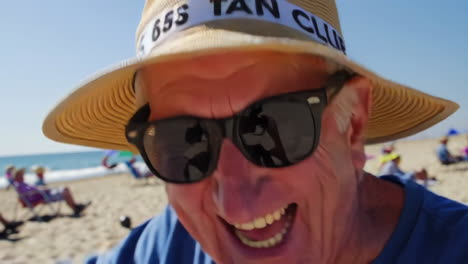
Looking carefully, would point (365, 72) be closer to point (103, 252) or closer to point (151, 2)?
point (151, 2)

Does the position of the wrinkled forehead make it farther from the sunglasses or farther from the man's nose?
the man's nose

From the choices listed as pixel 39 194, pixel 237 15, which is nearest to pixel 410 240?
pixel 237 15

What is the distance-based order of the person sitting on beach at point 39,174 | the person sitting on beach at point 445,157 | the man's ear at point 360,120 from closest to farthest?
the man's ear at point 360,120 < the person sitting on beach at point 39,174 < the person sitting on beach at point 445,157

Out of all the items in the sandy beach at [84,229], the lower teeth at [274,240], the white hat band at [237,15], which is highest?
the white hat band at [237,15]

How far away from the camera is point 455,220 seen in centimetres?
130

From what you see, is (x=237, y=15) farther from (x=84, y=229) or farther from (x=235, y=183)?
(x=84, y=229)

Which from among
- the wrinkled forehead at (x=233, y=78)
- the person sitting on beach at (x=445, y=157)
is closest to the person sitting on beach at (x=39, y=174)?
the wrinkled forehead at (x=233, y=78)

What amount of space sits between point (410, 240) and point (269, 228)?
475 millimetres

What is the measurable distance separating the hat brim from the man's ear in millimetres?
46

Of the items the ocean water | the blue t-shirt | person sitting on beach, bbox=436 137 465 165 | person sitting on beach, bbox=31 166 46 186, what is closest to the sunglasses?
the blue t-shirt

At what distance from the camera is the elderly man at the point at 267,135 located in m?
1.16

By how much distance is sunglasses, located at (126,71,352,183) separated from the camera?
1165 millimetres

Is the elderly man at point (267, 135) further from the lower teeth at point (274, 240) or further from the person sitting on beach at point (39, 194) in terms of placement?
the person sitting on beach at point (39, 194)

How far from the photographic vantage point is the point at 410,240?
4.19ft
